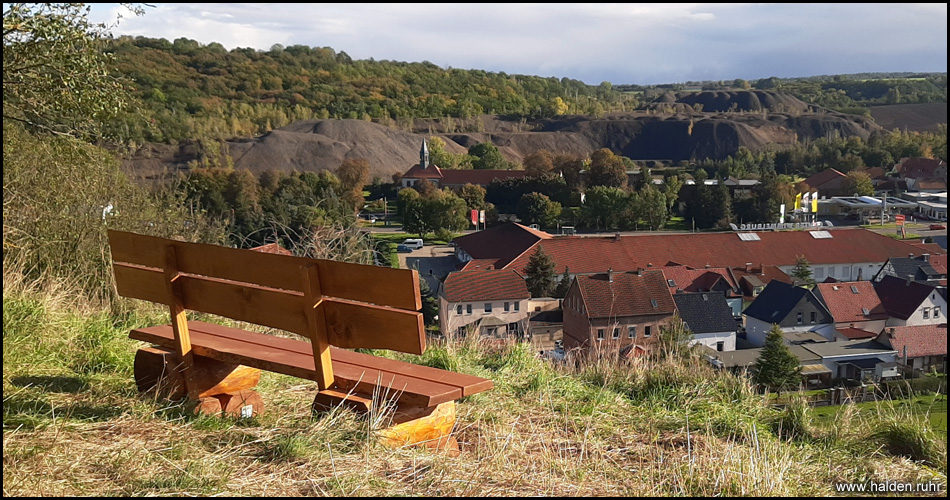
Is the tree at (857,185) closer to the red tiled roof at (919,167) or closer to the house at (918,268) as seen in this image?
the red tiled roof at (919,167)

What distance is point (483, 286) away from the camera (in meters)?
23.2

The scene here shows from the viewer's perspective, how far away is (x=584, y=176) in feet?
155

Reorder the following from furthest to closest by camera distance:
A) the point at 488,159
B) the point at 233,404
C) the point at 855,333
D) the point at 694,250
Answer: the point at 488,159, the point at 694,250, the point at 855,333, the point at 233,404

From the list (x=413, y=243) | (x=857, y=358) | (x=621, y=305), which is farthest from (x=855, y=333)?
(x=413, y=243)

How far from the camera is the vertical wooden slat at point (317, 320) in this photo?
280cm

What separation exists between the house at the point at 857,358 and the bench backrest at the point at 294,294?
689 inches

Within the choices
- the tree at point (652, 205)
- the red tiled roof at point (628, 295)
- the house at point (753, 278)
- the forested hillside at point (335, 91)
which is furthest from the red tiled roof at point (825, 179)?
the red tiled roof at point (628, 295)

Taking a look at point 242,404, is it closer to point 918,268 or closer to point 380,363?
point 380,363

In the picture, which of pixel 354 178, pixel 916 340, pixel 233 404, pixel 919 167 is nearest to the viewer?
pixel 233 404

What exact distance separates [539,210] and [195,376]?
130 ft

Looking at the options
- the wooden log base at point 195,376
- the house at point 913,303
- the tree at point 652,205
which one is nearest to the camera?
the wooden log base at point 195,376

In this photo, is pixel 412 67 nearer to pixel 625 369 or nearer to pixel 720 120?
pixel 720 120

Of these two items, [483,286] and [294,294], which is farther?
[483,286]

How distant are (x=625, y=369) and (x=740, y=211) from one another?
4355 centimetres
